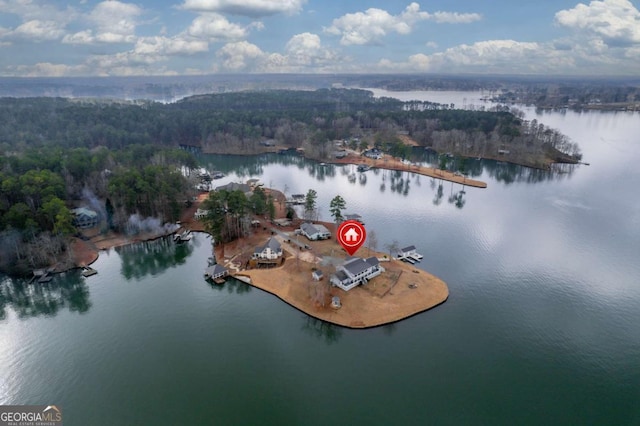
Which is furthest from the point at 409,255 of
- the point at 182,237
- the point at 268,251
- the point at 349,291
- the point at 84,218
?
the point at 84,218

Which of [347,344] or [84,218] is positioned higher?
[84,218]

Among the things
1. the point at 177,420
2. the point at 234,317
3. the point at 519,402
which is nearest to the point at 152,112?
the point at 234,317

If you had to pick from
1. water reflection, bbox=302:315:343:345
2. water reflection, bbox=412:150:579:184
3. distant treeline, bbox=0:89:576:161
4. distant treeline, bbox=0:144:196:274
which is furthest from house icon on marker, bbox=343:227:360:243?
distant treeline, bbox=0:89:576:161

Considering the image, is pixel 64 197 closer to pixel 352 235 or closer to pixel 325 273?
pixel 325 273

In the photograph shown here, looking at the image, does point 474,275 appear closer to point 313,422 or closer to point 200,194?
point 313,422

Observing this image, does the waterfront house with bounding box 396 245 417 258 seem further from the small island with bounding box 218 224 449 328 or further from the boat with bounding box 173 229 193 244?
the boat with bounding box 173 229 193 244

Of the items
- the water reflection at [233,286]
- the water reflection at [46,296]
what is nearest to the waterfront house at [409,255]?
the water reflection at [233,286]

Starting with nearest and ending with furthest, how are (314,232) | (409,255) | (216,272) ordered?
(216,272), (409,255), (314,232)
